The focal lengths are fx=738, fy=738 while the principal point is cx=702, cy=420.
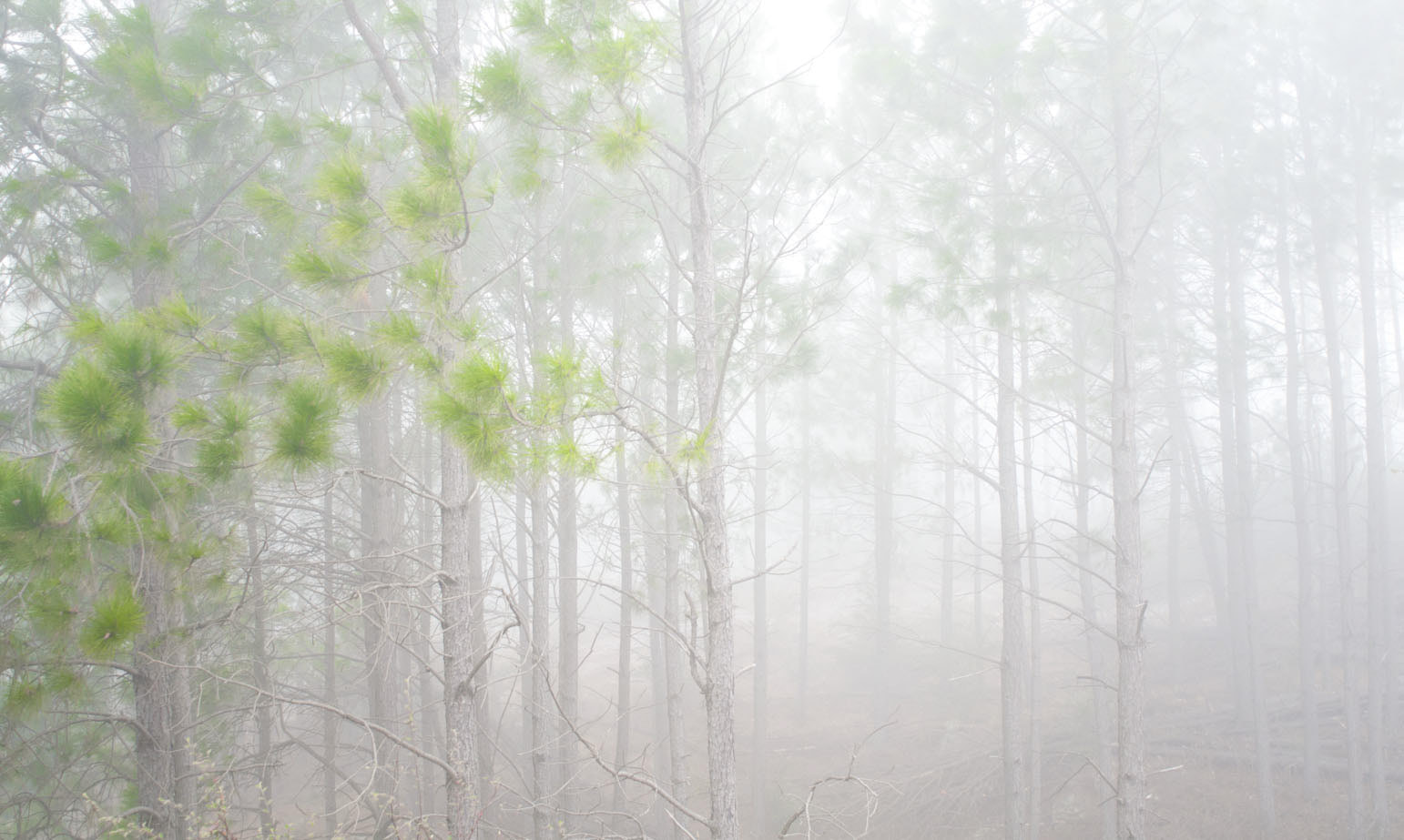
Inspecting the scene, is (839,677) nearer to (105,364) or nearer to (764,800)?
(764,800)

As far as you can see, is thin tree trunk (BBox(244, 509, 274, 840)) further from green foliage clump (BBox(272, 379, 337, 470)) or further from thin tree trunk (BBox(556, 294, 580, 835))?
thin tree trunk (BBox(556, 294, 580, 835))

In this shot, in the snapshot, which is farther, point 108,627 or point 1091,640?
point 1091,640

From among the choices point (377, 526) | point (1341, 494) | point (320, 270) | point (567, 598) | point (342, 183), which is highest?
point (342, 183)

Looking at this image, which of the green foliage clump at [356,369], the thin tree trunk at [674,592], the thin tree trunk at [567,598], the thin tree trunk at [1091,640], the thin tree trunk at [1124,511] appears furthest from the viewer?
the thin tree trunk at [1091,640]

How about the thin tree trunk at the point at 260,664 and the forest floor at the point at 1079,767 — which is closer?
the thin tree trunk at the point at 260,664

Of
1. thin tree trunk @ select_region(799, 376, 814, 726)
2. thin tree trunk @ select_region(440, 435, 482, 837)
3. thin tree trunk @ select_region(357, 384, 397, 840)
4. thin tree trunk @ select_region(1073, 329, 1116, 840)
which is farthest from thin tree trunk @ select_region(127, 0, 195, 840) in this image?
thin tree trunk @ select_region(799, 376, 814, 726)

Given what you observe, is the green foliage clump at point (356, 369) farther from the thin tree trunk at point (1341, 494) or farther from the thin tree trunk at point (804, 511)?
the thin tree trunk at point (804, 511)

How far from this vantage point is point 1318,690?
40.2 feet

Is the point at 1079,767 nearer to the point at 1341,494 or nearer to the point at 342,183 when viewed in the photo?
the point at 1341,494

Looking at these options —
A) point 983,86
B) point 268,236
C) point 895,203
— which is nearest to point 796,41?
point 895,203

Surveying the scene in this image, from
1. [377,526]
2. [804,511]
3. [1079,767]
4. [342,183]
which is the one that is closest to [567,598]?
[377,526]

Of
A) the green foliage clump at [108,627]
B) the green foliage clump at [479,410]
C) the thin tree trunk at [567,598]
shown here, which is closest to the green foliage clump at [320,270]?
the green foliage clump at [479,410]

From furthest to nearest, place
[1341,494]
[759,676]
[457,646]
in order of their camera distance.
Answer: [759,676] → [1341,494] → [457,646]

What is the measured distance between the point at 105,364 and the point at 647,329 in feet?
22.7
